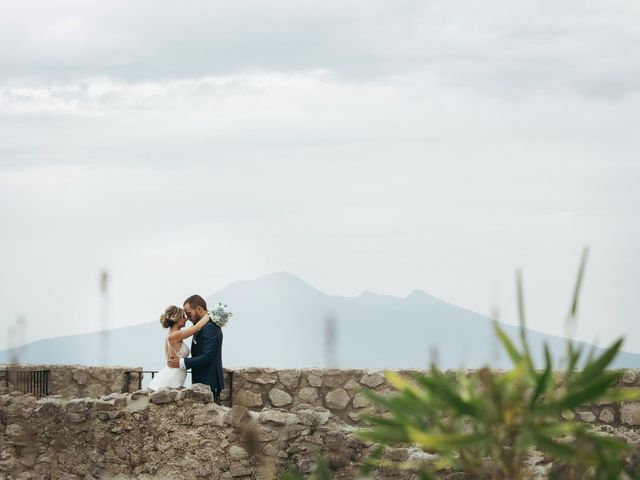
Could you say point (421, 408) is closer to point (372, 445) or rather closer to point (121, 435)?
point (372, 445)

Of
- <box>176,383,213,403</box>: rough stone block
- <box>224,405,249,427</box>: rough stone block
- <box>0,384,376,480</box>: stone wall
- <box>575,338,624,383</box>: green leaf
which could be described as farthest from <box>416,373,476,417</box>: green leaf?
<box>176,383,213,403</box>: rough stone block

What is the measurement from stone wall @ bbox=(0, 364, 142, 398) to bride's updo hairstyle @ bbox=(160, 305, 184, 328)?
261 centimetres

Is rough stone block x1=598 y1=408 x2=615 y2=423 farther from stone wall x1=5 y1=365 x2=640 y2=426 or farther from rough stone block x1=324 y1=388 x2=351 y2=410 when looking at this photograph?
rough stone block x1=324 y1=388 x2=351 y2=410

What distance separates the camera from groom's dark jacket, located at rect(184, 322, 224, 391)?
1183 cm

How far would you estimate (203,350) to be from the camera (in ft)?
→ 38.9

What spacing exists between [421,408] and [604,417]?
8357 mm

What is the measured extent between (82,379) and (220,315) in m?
3.55

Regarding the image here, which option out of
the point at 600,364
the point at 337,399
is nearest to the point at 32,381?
the point at 337,399

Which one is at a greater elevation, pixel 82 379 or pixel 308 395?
pixel 82 379

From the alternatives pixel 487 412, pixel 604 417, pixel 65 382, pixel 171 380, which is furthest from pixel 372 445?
pixel 65 382

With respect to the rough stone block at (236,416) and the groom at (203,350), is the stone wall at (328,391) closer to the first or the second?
the groom at (203,350)

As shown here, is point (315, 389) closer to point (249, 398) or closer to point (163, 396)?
point (249, 398)

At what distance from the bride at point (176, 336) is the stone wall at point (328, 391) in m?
1.72

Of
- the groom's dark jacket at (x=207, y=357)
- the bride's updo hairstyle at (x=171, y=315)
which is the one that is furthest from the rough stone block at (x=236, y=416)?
the bride's updo hairstyle at (x=171, y=315)
